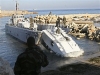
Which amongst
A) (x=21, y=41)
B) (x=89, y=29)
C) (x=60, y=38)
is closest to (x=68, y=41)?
(x=60, y=38)

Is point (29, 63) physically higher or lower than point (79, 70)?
higher

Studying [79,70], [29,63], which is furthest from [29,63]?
[79,70]

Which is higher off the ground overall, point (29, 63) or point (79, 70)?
point (29, 63)

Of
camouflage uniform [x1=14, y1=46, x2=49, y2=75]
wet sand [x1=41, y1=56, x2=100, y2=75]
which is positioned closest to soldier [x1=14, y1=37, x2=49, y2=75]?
camouflage uniform [x1=14, y1=46, x2=49, y2=75]

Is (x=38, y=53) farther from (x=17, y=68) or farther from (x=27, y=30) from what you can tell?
(x=27, y=30)

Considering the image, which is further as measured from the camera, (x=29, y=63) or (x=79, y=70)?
(x=79, y=70)

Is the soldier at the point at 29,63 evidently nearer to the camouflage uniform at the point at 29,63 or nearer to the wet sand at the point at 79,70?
the camouflage uniform at the point at 29,63

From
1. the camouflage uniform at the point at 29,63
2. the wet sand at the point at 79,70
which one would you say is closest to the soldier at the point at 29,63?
the camouflage uniform at the point at 29,63

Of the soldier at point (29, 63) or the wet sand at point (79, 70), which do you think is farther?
the wet sand at point (79, 70)

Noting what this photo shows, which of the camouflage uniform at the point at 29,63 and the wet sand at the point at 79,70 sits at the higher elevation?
the camouflage uniform at the point at 29,63

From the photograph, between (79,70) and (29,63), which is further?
(79,70)

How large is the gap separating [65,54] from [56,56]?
1063mm

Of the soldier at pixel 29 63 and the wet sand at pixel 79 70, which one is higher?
the soldier at pixel 29 63

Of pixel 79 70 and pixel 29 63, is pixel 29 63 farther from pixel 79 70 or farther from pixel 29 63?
pixel 79 70
